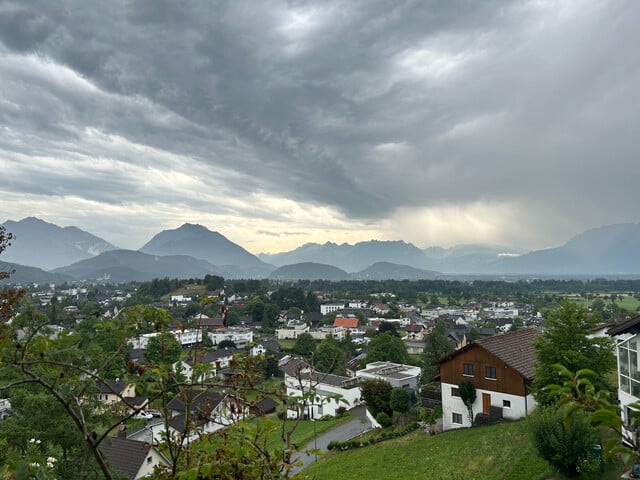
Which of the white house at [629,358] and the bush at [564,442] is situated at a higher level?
the white house at [629,358]

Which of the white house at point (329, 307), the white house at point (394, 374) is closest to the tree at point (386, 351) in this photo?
the white house at point (394, 374)

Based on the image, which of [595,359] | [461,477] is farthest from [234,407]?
[595,359]

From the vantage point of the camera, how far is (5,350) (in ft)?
8.84

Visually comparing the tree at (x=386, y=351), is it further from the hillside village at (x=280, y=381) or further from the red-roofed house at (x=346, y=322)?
the red-roofed house at (x=346, y=322)

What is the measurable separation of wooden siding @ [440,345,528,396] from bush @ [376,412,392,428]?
5.40 m

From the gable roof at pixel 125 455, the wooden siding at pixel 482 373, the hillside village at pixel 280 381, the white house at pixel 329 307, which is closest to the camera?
the hillside village at pixel 280 381

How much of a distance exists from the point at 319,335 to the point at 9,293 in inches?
3068

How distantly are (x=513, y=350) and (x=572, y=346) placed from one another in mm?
6740

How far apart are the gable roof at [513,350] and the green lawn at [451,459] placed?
2.80 metres

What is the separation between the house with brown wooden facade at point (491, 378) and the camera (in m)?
20.4

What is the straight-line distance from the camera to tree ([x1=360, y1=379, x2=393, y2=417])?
2820cm

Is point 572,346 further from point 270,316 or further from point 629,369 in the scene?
point 270,316

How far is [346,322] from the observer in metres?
99.9

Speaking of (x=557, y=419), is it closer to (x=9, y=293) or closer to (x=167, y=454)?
(x=167, y=454)
